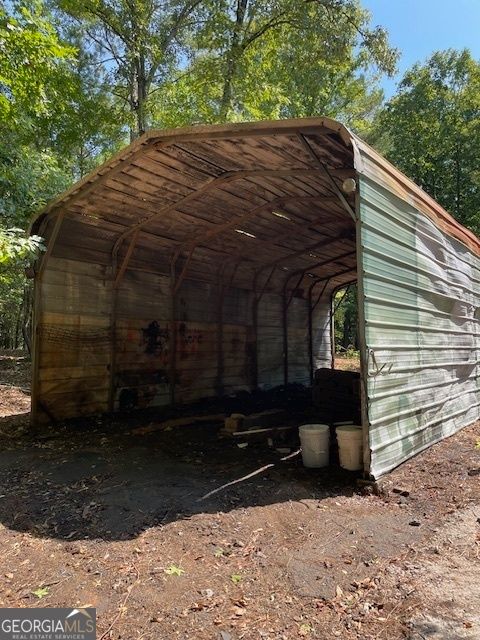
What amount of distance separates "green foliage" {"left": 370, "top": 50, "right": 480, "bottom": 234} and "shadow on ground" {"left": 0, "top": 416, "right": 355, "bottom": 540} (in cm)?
1624

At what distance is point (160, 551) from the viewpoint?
128 inches

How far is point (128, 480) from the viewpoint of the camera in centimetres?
474

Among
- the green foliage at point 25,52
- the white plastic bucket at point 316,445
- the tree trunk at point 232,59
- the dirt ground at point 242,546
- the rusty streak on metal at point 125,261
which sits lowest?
the dirt ground at point 242,546

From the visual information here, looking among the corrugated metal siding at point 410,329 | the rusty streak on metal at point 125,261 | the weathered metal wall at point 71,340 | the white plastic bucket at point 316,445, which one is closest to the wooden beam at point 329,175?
the corrugated metal siding at point 410,329

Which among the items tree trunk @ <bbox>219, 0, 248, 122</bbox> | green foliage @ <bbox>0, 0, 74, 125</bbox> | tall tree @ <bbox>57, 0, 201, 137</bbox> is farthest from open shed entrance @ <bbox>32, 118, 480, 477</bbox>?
tall tree @ <bbox>57, 0, 201, 137</bbox>

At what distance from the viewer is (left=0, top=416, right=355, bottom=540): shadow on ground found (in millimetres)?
3820

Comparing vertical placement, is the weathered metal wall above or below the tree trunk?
below

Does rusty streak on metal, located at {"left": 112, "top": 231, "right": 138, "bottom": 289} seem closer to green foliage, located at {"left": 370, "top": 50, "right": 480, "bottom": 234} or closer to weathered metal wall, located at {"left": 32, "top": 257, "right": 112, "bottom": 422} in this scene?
weathered metal wall, located at {"left": 32, "top": 257, "right": 112, "bottom": 422}

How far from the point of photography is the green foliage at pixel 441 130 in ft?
59.5

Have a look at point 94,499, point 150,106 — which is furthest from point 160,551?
point 150,106

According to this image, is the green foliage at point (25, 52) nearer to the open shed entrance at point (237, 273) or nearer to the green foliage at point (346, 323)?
the open shed entrance at point (237, 273)

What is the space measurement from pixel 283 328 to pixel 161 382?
457cm

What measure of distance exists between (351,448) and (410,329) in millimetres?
1722

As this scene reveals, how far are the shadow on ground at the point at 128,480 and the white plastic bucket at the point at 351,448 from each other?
0.44ft
